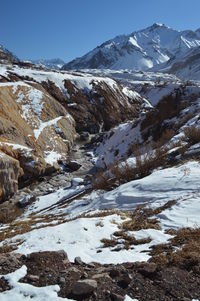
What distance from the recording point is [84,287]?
19.9 ft

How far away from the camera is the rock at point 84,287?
5.98 meters

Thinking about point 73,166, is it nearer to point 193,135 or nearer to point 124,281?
point 193,135

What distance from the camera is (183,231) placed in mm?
9945

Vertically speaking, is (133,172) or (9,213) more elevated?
(133,172)

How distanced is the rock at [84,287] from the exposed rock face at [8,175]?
76.8 feet

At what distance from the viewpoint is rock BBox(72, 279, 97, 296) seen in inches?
235

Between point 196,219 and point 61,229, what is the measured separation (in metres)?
4.20

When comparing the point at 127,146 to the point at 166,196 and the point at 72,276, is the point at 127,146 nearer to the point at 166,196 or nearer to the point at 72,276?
the point at 166,196

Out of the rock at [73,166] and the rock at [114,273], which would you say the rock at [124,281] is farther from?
the rock at [73,166]

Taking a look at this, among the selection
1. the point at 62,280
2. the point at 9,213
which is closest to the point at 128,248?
the point at 62,280

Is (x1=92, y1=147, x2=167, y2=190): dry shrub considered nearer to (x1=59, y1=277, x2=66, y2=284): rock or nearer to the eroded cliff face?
the eroded cliff face

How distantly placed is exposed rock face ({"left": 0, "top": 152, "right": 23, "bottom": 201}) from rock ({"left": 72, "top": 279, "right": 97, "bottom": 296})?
922 inches

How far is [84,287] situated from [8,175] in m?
24.6

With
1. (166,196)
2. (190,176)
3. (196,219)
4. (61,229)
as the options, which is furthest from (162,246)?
(190,176)
